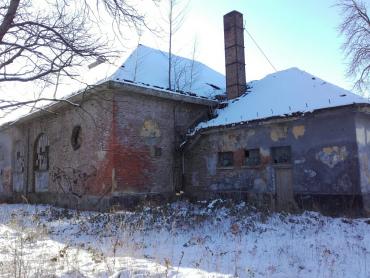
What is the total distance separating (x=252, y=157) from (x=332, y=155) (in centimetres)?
316

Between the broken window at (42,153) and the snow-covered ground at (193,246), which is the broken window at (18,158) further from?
the snow-covered ground at (193,246)

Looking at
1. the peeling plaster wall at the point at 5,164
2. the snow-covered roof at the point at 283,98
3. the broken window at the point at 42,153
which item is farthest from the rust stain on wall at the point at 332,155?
the peeling plaster wall at the point at 5,164

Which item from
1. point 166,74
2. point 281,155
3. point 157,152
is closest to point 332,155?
point 281,155

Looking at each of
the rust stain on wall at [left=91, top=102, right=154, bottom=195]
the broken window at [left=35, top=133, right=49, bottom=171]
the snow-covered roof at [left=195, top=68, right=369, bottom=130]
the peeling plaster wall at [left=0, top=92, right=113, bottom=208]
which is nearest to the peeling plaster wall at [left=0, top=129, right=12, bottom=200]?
the peeling plaster wall at [left=0, top=92, right=113, bottom=208]

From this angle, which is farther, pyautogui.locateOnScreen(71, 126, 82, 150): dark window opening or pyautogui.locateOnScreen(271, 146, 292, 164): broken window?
pyautogui.locateOnScreen(71, 126, 82, 150): dark window opening

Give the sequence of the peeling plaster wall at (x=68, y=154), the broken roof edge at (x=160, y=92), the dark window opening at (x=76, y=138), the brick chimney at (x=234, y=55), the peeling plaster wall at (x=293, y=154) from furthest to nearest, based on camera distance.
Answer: the brick chimney at (x=234, y=55) < the dark window opening at (x=76, y=138) < the peeling plaster wall at (x=68, y=154) < the broken roof edge at (x=160, y=92) < the peeling plaster wall at (x=293, y=154)

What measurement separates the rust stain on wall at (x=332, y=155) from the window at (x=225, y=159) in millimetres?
3758

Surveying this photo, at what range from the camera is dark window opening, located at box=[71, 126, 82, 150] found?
55.4 ft

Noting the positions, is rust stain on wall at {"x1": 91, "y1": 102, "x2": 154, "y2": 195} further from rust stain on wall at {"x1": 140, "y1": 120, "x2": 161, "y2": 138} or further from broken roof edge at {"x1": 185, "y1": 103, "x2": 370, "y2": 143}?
broken roof edge at {"x1": 185, "y1": 103, "x2": 370, "y2": 143}

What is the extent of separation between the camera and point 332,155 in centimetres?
1295

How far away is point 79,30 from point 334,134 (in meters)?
8.99

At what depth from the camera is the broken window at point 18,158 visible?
21.8 metres

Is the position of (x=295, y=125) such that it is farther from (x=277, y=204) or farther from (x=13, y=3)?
(x=13, y=3)

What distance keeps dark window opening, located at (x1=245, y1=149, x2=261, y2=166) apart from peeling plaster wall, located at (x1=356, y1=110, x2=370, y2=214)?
3.55 meters
